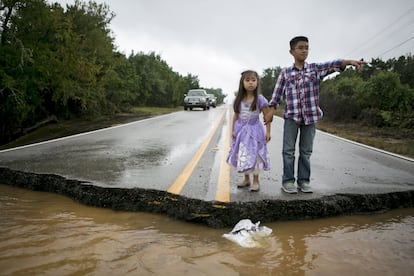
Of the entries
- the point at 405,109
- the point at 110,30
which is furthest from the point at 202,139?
the point at 110,30

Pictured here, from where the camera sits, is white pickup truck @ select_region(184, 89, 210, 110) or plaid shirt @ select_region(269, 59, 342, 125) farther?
white pickup truck @ select_region(184, 89, 210, 110)

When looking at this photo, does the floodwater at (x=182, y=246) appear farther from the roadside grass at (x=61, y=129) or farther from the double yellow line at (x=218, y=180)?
the roadside grass at (x=61, y=129)

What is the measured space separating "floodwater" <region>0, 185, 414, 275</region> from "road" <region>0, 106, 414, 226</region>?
0.51 meters

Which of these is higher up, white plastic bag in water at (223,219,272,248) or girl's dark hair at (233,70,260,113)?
girl's dark hair at (233,70,260,113)

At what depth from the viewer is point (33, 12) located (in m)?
15.2

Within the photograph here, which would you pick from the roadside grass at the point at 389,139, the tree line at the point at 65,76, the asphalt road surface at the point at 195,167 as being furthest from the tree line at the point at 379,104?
the asphalt road surface at the point at 195,167

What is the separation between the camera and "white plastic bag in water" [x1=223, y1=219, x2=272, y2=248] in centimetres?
301

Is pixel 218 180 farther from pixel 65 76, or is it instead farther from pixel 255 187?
pixel 65 76

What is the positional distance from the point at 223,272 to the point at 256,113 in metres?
2.22

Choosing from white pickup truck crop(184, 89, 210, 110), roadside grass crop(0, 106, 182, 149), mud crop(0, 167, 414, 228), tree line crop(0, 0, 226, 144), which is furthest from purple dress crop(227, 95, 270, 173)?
white pickup truck crop(184, 89, 210, 110)

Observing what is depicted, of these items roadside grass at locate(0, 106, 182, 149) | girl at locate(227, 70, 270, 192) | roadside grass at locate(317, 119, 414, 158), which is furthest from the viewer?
roadside grass at locate(0, 106, 182, 149)

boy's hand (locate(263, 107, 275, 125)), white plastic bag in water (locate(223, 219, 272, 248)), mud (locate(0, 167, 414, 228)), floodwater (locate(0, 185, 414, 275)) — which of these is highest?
boy's hand (locate(263, 107, 275, 125))

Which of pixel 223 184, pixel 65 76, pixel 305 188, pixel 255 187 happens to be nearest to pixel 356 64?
pixel 305 188

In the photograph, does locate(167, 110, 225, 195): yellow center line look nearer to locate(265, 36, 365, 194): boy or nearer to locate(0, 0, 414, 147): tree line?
locate(265, 36, 365, 194): boy
